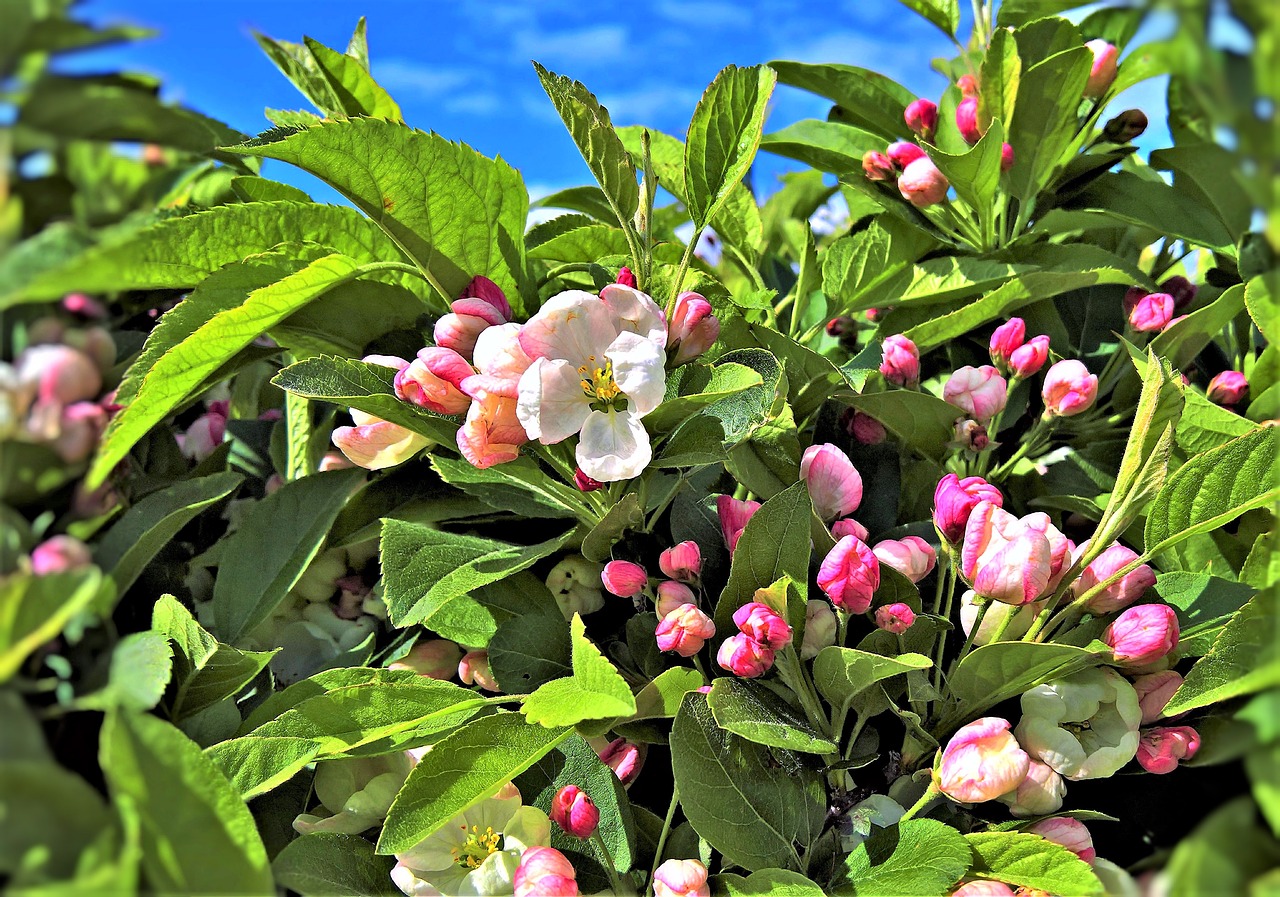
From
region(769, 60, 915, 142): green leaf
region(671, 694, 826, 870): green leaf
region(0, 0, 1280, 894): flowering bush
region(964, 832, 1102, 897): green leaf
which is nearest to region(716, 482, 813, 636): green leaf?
region(0, 0, 1280, 894): flowering bush

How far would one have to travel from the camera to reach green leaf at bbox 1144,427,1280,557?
75 cm

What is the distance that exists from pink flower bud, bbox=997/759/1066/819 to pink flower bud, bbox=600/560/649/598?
297mm

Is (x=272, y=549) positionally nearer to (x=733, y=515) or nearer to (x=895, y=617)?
(x=733, y=515)

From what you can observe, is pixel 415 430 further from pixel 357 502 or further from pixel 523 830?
pixel 523 830

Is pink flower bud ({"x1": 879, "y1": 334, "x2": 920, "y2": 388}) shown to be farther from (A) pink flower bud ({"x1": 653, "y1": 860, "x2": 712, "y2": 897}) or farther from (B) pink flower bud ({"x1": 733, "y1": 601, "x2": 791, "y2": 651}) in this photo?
(A) pink flower bud ({"x1": 653, "y1": 860, "x2": 712, "y2": 897})

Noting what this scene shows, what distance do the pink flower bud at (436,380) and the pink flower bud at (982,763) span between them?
413mm

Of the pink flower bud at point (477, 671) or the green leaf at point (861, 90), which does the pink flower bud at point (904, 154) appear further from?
the pink flower bud at point (477, 671)

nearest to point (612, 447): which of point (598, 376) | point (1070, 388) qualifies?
point (598, 376)

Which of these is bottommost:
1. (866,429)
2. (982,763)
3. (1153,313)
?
(982,763)

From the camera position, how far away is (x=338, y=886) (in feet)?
2.36

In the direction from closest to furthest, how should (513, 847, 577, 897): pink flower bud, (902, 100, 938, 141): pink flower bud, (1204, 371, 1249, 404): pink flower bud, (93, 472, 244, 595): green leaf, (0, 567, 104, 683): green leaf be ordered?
(0, 567, 104, 683): green leaf < (93, 472, 244, 595): green leaf < (513, 847, 577, 897): pink flower bud < (1204, 371, 1249, 404): pink flower bud < (902, 100, 938, 141): pink flower bud

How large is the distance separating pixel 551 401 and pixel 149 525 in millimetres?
277

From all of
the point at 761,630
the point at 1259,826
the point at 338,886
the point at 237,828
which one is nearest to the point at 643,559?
the point at 761,630

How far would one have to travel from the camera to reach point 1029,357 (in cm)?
97
